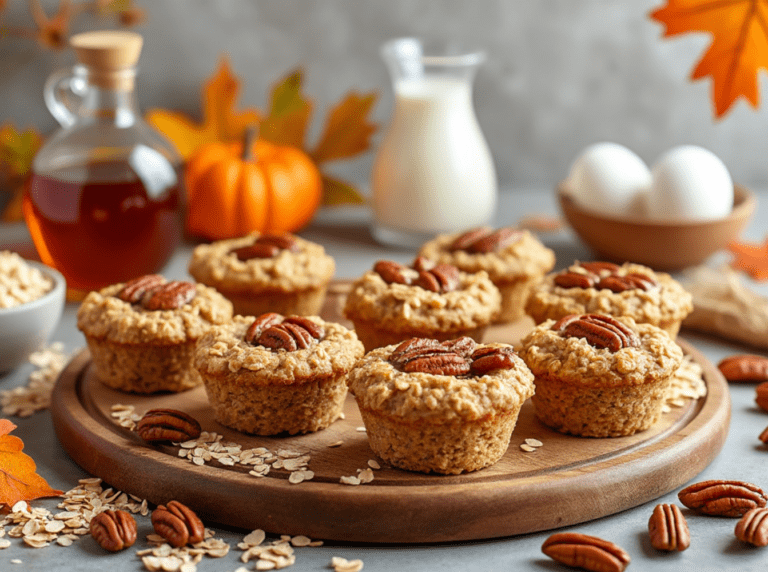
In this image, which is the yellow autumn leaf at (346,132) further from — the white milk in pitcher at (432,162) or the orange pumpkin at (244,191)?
the white milk in pitcher at (432,162)

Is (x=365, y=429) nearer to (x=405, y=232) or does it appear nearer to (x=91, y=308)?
(x=91, y=308)

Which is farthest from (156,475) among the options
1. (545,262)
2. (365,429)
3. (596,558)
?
(545,262)

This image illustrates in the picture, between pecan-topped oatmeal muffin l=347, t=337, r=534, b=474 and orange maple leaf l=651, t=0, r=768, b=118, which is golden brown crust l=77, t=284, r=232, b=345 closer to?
pecan-topped oatmeal muffin l=347, t=337, r=534, b=474

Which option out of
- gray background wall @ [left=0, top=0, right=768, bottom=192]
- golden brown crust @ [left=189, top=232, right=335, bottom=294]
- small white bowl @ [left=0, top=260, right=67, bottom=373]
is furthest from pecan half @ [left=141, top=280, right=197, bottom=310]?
gray background wall @ [left=0, top=0, right=768, bottom=192]

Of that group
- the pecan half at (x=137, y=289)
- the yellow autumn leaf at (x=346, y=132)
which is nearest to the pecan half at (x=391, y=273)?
the pecan half at (x=137, y=289)

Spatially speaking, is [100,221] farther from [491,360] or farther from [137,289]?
[491,360]

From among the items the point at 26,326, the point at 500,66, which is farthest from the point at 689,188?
the point at 26,326
